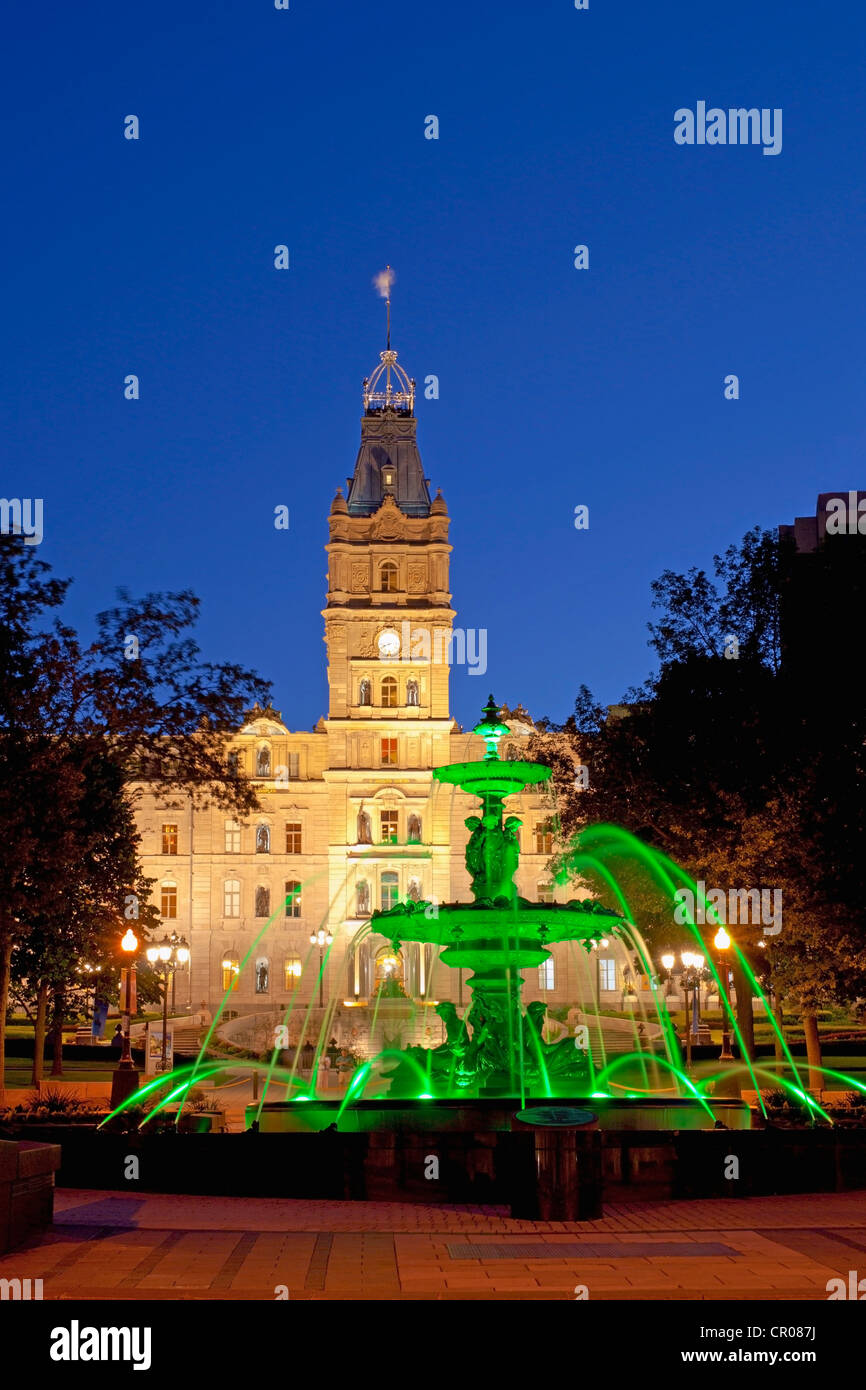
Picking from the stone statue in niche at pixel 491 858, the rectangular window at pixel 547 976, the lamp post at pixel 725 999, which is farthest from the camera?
the rectangular window at pixel 547 976

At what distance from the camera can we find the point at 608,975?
71000 millimetres

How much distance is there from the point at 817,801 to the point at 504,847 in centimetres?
1048

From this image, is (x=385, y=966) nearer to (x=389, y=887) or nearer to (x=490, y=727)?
(x=389, y=887)

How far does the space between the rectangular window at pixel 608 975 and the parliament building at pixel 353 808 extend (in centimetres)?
162

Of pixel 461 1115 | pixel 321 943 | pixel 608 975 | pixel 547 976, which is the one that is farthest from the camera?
pixel 547 976

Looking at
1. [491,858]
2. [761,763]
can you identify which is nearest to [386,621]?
[761,763]

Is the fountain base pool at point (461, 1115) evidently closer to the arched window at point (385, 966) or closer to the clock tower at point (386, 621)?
the arched window at point (385, 966)

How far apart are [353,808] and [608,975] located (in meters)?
15.4

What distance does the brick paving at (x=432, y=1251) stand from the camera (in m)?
10.0

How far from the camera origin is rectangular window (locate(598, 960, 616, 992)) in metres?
70.7

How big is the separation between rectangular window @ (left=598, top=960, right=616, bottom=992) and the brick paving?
184 feet

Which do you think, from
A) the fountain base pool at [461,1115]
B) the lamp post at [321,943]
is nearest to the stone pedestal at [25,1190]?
the fountain base pool at [461,1115]

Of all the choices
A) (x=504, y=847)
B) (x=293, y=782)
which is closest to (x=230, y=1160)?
(x=504, y=847)
